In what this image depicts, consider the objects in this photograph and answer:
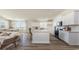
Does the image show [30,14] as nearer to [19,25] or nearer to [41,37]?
[19,25]

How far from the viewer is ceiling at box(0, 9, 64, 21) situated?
246cm

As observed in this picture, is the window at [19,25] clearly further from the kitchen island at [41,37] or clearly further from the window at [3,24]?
the kitchen island at [41,37]

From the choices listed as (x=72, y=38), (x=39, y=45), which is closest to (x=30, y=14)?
(x=39, y=45)

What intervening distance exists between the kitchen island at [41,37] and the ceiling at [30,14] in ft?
1.14

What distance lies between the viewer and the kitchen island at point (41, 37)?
2625mm

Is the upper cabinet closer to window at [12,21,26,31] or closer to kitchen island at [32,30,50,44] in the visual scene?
kitchen island at [32,30,50,44]

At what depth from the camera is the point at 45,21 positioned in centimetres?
261

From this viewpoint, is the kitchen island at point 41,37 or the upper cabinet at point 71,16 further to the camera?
the kitchen island at point 41,37

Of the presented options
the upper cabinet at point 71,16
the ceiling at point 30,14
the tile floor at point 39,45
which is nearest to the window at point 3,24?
the ceiling at point 30,14

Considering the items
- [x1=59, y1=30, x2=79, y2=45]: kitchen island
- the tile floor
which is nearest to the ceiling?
the tile floor

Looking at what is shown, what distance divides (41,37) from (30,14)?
0.66 m
